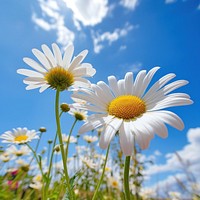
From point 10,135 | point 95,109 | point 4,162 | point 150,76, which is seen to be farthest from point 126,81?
point 4,162

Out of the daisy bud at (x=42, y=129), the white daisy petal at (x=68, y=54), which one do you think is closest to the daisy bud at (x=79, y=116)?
the daisy bud at (x=42, y=129)

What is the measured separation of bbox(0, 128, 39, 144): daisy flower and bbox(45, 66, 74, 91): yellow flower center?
834mm

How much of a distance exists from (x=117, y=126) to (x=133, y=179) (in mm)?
2174

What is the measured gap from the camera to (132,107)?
3.40ft

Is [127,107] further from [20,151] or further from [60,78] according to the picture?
[20,151]

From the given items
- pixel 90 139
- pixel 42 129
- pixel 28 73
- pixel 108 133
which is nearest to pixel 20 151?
pixel 42 129

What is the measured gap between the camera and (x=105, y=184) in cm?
344

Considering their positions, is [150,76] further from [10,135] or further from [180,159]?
[10,135]

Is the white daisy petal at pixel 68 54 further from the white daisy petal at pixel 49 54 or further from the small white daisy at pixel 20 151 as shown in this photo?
the small white daisy at pixel 20 151

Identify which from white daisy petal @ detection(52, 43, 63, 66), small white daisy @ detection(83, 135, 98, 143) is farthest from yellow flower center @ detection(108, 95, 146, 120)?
small white daisy @ detection(83, 135, 98, 143)

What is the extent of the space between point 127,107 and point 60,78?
38 cm

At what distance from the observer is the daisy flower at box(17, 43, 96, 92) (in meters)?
1.20

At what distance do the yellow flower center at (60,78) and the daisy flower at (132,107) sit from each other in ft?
0.44

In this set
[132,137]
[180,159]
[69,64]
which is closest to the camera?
[132,137]
